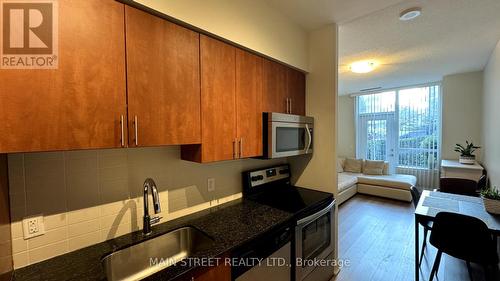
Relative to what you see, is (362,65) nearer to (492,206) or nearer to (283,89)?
(283,89)

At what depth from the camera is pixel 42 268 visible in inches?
42.5

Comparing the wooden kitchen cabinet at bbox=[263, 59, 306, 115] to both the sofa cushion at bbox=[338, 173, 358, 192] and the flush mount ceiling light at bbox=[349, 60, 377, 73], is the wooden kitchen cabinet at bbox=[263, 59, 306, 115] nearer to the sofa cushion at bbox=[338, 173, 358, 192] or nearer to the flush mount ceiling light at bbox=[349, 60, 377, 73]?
the flush mount ceiling light at bbox=[349, 60, 377, 73]

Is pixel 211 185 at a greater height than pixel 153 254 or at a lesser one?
greater

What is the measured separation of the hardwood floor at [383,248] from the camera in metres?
2.28

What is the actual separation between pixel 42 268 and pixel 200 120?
3.58ft

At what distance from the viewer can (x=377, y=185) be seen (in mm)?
4914

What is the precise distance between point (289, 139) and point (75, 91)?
1565mm

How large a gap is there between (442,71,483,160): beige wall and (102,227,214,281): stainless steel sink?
5.64 m

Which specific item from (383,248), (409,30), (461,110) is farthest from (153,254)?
(461,110)

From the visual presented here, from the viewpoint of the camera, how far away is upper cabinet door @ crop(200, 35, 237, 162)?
1.44 meters

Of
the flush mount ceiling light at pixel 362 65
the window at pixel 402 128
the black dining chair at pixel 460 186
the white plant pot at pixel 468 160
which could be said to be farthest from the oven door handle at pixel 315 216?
the window at pixel 402 128

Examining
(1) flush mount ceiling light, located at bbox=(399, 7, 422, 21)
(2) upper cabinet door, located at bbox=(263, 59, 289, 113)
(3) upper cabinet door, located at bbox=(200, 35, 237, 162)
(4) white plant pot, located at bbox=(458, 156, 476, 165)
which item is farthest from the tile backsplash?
(4) white plant pot, located at bbox=(458, 156, 476, 165)

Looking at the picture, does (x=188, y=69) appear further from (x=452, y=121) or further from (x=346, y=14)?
(x=452, y=121)

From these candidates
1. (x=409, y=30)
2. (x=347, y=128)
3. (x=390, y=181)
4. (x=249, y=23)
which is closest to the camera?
(x=249, y=23)
